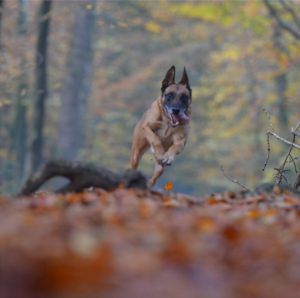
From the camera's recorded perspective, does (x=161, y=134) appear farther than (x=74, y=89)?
No

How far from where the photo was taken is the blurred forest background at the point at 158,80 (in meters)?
24.7

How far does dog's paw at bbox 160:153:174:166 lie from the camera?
944cm

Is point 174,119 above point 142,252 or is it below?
below

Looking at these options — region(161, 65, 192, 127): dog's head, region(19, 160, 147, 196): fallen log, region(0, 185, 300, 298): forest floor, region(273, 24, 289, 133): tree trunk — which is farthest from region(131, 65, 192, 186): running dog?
region(273, 24, 289, 133): tree trunk

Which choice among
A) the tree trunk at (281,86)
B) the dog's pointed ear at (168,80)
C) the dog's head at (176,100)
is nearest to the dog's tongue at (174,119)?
the dog's head at (176,100)

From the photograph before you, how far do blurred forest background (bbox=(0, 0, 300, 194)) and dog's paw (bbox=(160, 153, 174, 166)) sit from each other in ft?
35.9

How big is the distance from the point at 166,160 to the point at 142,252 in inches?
253

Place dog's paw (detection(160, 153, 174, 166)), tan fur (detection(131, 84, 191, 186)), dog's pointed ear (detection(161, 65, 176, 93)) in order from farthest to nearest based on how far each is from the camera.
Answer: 1. dog's pointed ear (detection(161, 65, 176, 93))
2. tan fur (detection(131, 84, 191, 186))
3. dog's paw (detection(160, 153, 174, 166))

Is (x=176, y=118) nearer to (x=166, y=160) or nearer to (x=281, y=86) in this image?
(x=166, y=160)

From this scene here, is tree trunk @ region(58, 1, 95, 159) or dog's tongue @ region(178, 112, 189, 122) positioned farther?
tree trunk @ region(58, 1, 95, 159)

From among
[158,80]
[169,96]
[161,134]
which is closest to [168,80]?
[169,96]

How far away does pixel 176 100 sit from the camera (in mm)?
9992

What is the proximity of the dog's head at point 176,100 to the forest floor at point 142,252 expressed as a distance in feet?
15.8

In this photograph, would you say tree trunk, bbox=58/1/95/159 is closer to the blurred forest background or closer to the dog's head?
the blurred forest background
